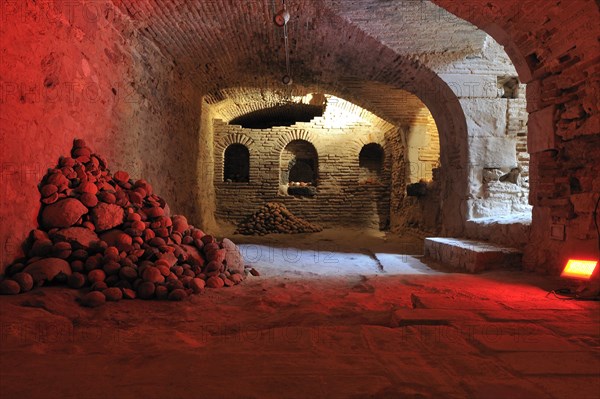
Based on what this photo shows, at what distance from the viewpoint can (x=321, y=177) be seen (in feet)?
35.5

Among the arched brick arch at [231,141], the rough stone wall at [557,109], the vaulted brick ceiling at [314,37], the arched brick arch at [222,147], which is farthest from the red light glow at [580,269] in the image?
the arched brick arch at [231,141]

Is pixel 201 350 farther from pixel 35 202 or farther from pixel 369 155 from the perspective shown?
pixel 369 155

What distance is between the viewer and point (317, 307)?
2.56 metres

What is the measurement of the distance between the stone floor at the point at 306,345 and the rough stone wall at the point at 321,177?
24.8ft

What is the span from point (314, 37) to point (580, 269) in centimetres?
448

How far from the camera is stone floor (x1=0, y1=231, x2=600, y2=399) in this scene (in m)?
1.32

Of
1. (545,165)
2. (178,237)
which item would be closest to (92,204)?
(178,237)

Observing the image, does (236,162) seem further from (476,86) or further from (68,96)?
(68,96)

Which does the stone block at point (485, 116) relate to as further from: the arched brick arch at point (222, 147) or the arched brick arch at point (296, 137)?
the arched brick arch at point (222, 147)

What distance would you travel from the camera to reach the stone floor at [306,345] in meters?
1.32

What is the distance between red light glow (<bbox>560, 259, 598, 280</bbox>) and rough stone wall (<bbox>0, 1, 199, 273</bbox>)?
431 cm

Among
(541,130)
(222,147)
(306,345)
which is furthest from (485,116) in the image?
(222,147)

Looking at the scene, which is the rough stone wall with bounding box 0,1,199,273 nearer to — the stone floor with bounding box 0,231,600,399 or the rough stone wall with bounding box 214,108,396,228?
the stone floor with bounding box 0,231,600,399

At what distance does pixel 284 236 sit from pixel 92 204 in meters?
5.94
